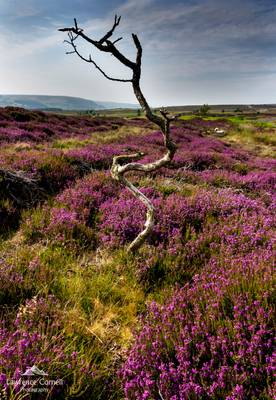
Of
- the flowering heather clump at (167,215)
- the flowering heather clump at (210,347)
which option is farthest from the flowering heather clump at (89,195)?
the flowering heather clump at (210,347)

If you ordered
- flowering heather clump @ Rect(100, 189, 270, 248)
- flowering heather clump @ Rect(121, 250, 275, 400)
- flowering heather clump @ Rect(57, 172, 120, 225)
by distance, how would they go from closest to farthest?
flowering heather clump @ Rect(121, 250, 275, 400) < flowering heather clump @ Rect(100, 189, 270, 248) < flowering heather clump @ Rect(57, 172, 120, 225)

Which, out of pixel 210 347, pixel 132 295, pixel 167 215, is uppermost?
pixel 167 215

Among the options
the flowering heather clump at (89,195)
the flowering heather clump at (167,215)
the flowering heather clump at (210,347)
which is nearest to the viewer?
the flowering heather clump at (210,347)

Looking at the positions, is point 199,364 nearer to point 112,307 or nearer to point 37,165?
point 112,307

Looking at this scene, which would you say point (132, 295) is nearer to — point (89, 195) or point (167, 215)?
point (167, 215)

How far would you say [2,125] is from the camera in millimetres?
16078

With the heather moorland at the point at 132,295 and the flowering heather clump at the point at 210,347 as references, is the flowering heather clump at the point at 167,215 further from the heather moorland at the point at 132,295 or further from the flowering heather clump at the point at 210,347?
the flowering heather clump at the point at 210,347

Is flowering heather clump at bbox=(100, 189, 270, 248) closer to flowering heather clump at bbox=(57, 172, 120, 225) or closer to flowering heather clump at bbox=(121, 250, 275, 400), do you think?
flowering heather clump at bbox=(57, 172, 120, 225)

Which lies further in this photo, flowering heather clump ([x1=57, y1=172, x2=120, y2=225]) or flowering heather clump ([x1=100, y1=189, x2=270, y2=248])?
flowering heather clump ([x1=57, y1=172, x2=120, y2=225])

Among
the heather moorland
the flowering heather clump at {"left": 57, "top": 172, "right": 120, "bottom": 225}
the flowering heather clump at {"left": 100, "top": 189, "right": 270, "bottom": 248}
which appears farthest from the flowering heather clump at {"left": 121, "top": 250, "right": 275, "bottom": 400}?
the flowering heather clump at {"left": 57, "top": 172, "right": 120, "bottom": 225}

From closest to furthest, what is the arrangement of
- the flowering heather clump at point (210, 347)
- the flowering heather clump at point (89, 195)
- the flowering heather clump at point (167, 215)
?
the flowering heather clump at point (210, 347), the flowering heather clump at point (167, 215), the flowering heather clump at point (89, 195)

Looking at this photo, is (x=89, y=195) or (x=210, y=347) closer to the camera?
(x=210, y=347)

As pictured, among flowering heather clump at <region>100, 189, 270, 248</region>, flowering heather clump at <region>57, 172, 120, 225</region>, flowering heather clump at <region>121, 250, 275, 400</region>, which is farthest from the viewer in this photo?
flowering heather clump at <region>57, 172, 120, 225</region>

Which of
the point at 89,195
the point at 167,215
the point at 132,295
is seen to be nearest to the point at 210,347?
the point at 132,295
